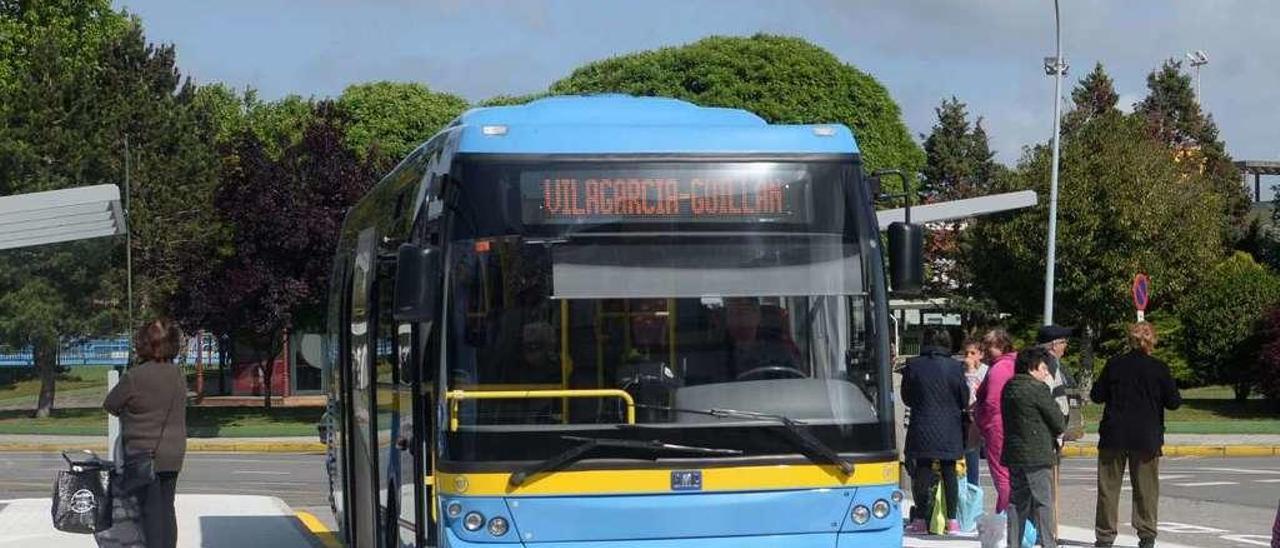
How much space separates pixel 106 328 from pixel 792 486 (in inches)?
779

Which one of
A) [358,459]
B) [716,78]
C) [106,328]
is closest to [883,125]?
[716,78]

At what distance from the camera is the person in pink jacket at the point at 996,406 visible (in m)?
12.4

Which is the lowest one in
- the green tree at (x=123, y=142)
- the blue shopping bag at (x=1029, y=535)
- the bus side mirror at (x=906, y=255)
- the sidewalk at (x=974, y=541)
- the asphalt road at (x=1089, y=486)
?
the asphalt road at (x=1089, y=486)

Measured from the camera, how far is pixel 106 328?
87.0ft

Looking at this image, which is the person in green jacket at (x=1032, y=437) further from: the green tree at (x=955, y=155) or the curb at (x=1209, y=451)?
the green tree at (x=955, y=155)

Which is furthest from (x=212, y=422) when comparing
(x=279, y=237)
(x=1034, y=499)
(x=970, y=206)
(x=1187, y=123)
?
(x=1187, y=123)

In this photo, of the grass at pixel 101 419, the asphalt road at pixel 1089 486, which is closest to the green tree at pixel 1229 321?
the asphalt road at pixel 1089 486

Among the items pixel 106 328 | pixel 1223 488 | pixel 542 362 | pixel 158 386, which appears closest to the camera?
pixel 542 362

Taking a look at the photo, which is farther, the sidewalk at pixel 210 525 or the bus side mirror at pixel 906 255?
the sidewalk at pixel 210 525

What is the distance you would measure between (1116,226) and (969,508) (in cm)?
2938

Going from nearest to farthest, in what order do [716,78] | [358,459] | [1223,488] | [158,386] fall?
[158,386], [358,459], [1223,488], [716,78]

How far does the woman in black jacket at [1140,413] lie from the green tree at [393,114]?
53676mm

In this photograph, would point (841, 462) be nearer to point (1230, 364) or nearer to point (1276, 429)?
point (1276, 429)

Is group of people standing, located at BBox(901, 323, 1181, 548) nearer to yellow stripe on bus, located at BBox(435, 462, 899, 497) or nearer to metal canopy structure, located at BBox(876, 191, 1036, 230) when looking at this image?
yellow stripe on bus, located at BBox(435, 462, 899, 497)
